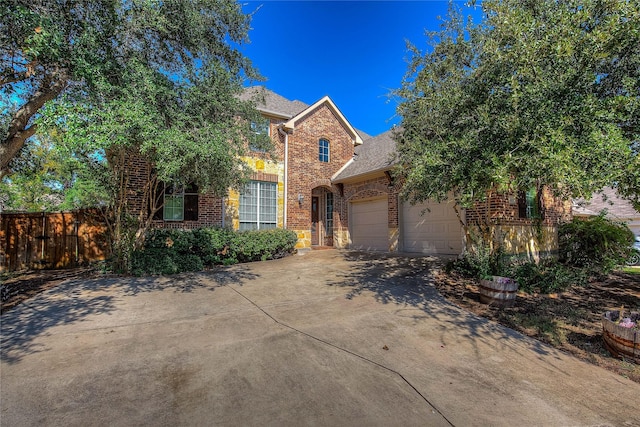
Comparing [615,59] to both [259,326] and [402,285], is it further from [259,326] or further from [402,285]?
[259,326]

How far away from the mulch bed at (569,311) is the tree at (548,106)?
201cm

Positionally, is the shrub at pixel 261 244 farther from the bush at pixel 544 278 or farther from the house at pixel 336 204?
the bush at pixel 544 278

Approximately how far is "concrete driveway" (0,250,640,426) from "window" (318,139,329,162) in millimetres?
9825

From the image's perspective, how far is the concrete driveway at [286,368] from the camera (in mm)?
2623

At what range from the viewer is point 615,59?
485cm

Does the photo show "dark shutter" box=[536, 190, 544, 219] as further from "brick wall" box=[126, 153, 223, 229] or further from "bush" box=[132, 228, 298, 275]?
→ "brick wall" box=[126, 153, 223, 229]

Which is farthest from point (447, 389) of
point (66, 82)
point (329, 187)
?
point (329, 187)

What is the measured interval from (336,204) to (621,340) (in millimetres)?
11861

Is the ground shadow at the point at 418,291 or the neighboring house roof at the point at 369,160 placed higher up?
the neighboring house roof at the point at 369,160

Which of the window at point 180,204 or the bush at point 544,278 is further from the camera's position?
the window at point 180,204

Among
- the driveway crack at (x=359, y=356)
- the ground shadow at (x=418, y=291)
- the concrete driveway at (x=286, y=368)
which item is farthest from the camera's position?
the ground shadow at (x=418, y=291)

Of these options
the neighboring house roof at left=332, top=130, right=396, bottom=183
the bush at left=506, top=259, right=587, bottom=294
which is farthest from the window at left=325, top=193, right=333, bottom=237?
the bush at left=506, top=259, right=587, bottom=294

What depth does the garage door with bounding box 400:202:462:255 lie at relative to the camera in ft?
34.6

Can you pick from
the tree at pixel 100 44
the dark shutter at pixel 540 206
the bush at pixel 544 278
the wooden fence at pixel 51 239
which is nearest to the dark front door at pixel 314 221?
the wooden fence at pixel 51 239
